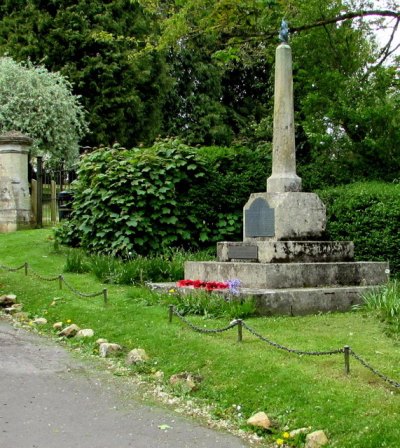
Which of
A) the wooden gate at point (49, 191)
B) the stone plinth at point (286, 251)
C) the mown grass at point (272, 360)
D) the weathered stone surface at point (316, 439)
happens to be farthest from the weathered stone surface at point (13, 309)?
the wooden gate at point (49, 191)

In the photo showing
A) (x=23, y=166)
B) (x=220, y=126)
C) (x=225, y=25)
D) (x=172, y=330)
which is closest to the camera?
(x=172, y=330)

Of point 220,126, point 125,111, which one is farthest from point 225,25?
point 220,126

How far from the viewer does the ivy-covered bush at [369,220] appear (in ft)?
41.1

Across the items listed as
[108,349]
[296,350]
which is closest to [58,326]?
[108,349]

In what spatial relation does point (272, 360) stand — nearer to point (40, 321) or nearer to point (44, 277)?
point (40, 321)

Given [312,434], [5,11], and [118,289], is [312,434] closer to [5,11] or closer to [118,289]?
[118,289]

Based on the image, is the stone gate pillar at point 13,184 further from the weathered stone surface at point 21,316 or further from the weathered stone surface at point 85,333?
the weathered stone surface at point 85,333

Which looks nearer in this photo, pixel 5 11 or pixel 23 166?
pixel 23 166

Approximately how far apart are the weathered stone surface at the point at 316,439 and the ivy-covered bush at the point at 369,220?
773cm

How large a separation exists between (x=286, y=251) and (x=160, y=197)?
3981mm

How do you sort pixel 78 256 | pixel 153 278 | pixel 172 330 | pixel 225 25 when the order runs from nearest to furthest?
pixel 172 330 → pixel 153 278 → pixel 78 256 → pixel 225 25

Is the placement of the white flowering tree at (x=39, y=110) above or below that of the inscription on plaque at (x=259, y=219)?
above

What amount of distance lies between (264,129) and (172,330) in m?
14.0

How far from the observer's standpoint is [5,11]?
A: 3123 centimetres
